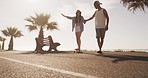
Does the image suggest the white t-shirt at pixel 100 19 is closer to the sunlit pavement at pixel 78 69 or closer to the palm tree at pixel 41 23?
the sunlit pavement at pixel 78 69

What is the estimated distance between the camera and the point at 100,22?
9602 millimetres

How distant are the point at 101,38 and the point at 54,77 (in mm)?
6546

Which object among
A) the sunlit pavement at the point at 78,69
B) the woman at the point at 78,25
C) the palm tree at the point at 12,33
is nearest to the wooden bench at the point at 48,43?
the woman at the point at 78,25

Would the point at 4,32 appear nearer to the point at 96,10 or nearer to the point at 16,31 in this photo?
the point at 16,31

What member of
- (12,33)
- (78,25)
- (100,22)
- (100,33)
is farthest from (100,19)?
(12,33)

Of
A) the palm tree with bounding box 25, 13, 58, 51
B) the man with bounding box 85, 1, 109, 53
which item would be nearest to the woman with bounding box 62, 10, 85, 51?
the man with bounding box 85, 1, 109, 53

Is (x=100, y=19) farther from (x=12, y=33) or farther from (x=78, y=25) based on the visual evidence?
(x=12, y=33)

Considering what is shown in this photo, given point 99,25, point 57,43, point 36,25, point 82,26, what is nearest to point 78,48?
point 82,26

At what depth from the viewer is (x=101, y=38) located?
940 cm

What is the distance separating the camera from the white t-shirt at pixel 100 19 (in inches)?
377

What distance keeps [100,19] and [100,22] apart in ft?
0.48

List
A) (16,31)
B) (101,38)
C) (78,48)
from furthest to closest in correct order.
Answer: (16,31), (78,48), (101,38)

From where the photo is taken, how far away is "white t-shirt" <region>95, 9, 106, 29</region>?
9.57m

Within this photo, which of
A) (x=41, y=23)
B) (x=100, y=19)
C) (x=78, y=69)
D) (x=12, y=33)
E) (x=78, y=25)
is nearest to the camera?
(x=78, y=69)
